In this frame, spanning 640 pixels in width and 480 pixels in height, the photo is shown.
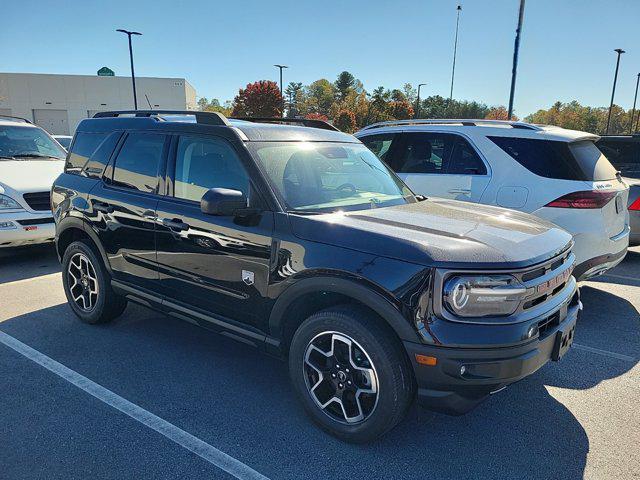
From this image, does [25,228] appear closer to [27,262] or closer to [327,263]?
[27,262]

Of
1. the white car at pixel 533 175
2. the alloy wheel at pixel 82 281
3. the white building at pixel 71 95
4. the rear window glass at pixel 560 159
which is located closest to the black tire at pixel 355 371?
the alloy wheel at pixel 82 281

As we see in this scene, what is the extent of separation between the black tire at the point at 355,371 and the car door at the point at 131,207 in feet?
5.11

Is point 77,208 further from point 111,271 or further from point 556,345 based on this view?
point 556,345

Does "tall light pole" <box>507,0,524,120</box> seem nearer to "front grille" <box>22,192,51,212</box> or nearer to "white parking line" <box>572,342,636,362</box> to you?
"white parking line" <box>572,342,636,362</box>

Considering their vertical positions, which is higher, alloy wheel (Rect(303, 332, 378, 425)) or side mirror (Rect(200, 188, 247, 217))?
side mirror (Rect(200, 188, 247, 217))

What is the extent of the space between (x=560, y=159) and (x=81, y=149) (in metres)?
4.71

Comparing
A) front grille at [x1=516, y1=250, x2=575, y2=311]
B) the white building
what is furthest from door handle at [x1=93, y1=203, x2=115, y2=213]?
the white building

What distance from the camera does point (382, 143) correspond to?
6.33 meters

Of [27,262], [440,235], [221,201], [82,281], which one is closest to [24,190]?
[27,262]

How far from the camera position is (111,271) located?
4.14 m

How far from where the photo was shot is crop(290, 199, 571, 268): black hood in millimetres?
2412

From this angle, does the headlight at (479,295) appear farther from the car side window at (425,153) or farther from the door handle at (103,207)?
the car side window at (425,153)

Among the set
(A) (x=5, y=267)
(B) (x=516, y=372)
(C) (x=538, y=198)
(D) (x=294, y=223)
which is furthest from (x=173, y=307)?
(A) (x=5, y=267)

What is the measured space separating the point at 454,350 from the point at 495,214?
56.4 inches
